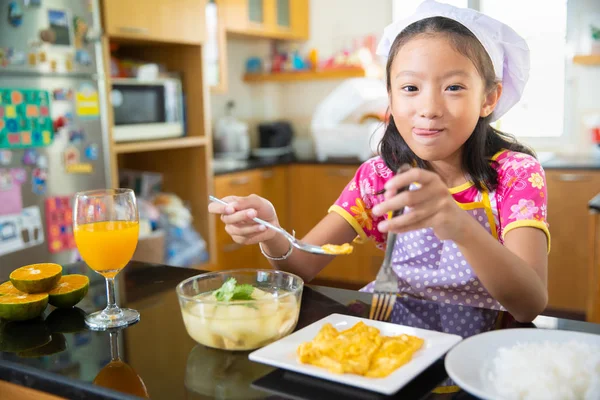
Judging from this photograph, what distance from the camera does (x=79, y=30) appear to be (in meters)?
2.64

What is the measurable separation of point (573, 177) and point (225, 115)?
226 centimetres

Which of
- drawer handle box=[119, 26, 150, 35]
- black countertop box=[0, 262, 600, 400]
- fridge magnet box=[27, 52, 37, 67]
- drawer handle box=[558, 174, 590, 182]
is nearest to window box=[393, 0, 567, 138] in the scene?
drawer handle box=[558, 174, 590, 182]

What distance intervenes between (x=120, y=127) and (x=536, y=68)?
249cm

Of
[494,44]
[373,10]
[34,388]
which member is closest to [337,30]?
[373,10]

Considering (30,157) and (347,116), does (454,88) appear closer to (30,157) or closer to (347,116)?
(30,157)

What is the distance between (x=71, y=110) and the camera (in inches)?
104

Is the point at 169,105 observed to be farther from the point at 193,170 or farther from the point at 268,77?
the point at 268,77

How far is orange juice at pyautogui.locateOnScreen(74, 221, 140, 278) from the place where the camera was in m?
0.99

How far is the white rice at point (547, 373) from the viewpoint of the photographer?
2.06 ft

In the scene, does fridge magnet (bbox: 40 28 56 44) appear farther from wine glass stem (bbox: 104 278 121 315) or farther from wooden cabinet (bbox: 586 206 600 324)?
wooden cabinet (bbox: 586 206 600 324)

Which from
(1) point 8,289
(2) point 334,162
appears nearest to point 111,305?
(1) point 8,289

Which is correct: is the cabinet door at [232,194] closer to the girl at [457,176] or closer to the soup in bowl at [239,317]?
the girl at [457,176]

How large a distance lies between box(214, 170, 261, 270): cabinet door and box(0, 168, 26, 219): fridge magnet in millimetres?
1186

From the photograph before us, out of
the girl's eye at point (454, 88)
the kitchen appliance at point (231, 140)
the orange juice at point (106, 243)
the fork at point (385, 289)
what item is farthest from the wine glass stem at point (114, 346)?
the kitchen appliance at point (231, 140)
